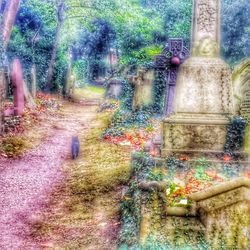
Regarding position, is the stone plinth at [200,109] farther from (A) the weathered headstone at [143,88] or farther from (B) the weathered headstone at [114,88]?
(B) the weathered headstone at [114,88]

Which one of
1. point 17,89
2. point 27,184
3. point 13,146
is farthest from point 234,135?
point 17,89

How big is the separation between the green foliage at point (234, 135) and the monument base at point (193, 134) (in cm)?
8

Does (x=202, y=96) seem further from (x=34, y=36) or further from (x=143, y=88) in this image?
(x=34, y=36)

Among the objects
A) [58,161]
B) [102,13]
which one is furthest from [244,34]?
[58,161]

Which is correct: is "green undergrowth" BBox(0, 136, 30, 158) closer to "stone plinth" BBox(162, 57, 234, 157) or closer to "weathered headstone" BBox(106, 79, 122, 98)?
"stone plinth" BBox(162, 57, 234, 157)

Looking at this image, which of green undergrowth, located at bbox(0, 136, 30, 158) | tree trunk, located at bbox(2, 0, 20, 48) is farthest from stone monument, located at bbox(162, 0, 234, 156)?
tree trunk, located at bbox(2, 0, 20, 48)

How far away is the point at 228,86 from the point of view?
6.94 meters

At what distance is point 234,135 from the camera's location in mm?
6793

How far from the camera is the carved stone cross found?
32.0 feet

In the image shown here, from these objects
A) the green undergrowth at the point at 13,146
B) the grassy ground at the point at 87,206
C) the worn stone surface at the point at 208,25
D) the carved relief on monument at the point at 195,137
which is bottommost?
the grassy ground at the point at 87,206

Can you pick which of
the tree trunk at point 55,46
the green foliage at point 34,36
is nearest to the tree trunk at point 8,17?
the green foliage at point 34,36

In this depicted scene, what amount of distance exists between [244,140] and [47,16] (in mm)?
15169

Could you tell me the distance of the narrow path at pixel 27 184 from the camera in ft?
16.6

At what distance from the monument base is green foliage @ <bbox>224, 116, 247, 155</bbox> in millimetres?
79
